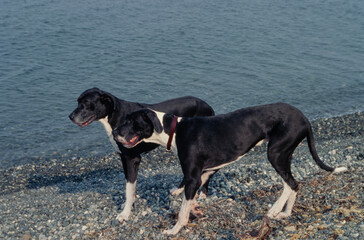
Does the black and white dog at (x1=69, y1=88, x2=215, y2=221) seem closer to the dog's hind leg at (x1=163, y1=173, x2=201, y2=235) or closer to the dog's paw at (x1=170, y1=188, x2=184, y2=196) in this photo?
the dog's paw at (x1=170, y1=188, x2=184, y2=196)

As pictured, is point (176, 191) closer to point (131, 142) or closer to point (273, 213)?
point (131, 142)

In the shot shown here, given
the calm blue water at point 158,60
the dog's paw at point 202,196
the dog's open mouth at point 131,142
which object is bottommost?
the calm blue water at point 158,60

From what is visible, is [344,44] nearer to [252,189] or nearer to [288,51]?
[288,51]

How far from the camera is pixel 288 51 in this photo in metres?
22.4

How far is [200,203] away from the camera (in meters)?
7.50

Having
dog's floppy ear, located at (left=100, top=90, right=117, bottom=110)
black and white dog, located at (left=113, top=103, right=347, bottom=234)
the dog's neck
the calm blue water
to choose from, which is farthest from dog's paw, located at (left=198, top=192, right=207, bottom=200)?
the calm blue water

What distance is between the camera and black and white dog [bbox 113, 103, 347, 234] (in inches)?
257

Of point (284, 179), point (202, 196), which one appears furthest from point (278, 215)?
point (202, 196)

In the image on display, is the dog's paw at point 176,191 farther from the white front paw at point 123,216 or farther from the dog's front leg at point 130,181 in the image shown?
the white front paw at point 123,216

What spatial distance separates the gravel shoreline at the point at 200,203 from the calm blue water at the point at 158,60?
2629 mm

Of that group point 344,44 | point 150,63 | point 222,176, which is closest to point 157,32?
point 150,63

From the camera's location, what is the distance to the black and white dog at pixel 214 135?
653 cm

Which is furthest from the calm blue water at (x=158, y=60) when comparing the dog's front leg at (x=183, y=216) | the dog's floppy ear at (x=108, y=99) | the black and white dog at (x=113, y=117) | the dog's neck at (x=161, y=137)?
the dog's front leg at (x=183, y=216)

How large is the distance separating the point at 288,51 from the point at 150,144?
16.3 metres
